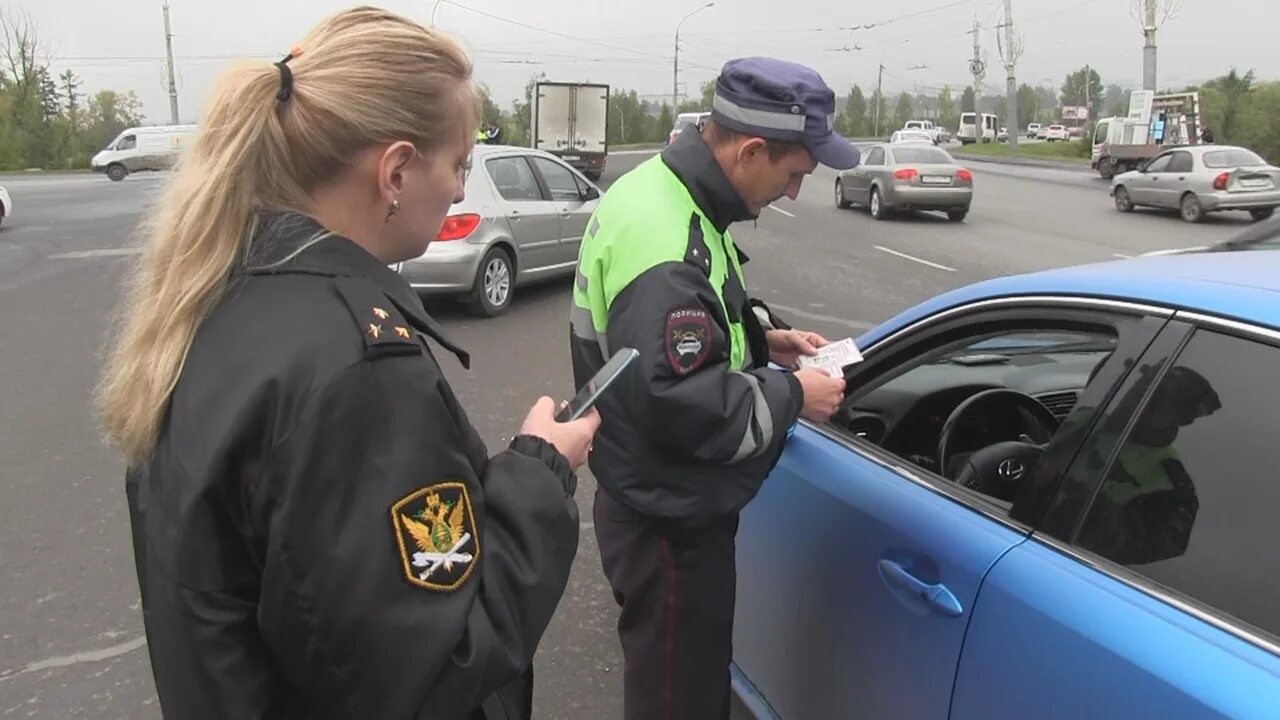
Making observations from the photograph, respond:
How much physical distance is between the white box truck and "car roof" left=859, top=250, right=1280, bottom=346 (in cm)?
2917

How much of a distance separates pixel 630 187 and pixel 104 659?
2617 mm

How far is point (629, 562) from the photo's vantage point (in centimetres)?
226

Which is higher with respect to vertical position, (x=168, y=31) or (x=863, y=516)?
(x=168, y=31)

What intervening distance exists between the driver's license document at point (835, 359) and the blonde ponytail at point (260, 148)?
4.21 ft

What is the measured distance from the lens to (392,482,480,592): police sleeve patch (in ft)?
3.57

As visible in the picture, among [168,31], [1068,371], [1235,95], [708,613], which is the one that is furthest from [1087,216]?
[168,31]

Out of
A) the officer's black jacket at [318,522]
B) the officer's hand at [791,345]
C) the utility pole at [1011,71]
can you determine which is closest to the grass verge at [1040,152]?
the utility pole at [1011,71]

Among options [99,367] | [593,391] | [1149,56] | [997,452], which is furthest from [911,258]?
[1149,56]

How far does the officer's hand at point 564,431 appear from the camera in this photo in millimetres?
1446

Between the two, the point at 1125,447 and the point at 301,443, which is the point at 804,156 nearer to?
the point at 1125,447

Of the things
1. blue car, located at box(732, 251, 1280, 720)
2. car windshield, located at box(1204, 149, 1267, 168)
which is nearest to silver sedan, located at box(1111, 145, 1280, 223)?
car windshield, located at box(1204, 149, 1267, 168)

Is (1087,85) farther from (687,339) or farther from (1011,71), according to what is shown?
(687,339)

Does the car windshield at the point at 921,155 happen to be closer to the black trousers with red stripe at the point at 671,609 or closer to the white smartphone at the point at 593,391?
the black trousers with red stripe at the point at 671,609

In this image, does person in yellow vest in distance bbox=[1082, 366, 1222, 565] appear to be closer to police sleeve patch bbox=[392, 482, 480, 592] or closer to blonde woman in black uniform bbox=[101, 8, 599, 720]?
blonde woman in black uniform bbox=[101, 8, 599, 720]
